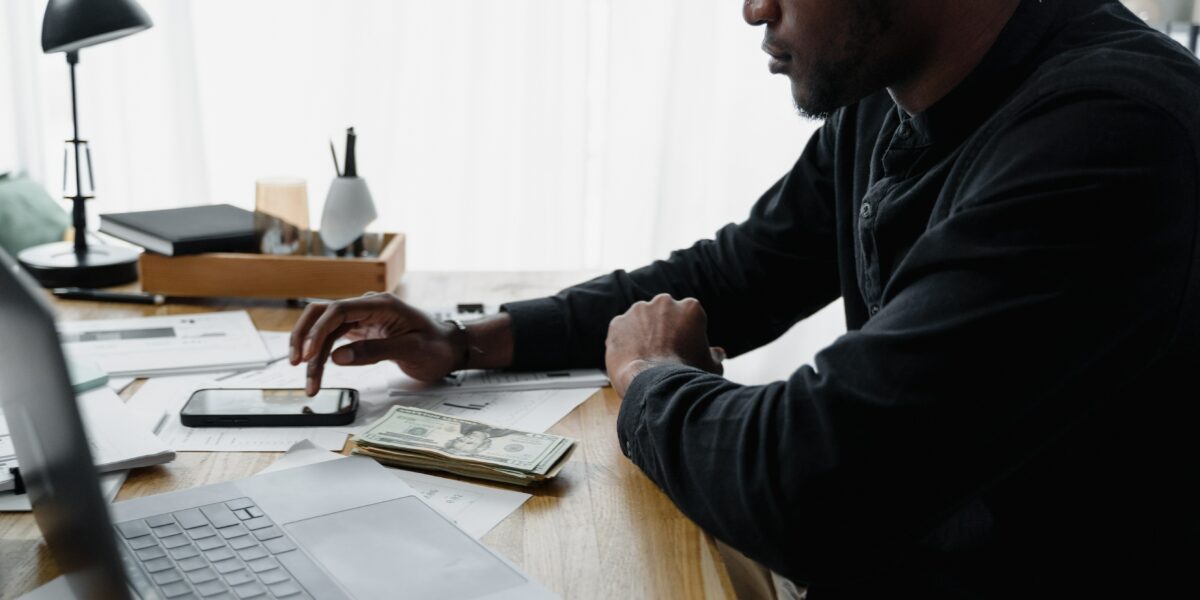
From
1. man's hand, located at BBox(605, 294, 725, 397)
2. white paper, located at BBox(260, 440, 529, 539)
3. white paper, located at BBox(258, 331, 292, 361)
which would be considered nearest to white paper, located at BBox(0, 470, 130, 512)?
white paper, located at BBox(260, 440, 529, 539)

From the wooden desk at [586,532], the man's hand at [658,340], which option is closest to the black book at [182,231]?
the wooden desk at [586,532]

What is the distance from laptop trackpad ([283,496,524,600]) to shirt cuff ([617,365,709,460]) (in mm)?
191

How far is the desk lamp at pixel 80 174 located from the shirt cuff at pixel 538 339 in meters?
0.69

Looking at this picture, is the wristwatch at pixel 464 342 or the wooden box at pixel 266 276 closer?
the wristwatch at pixel 464 342

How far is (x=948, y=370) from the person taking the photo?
0.81 meters

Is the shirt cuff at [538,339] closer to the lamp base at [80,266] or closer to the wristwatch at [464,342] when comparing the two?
the wristwatch at [464,342]

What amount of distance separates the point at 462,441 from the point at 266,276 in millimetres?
673

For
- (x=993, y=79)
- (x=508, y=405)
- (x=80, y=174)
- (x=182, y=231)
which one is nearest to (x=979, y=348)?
(x=993, y=79)

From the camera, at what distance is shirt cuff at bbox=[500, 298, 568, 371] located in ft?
4.50

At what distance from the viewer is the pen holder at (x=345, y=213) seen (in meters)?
1.67

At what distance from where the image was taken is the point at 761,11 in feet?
3.58

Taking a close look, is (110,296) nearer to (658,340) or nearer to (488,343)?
(488,343)

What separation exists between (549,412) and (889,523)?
473mm

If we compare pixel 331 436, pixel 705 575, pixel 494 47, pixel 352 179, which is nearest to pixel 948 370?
pixel 705 575
